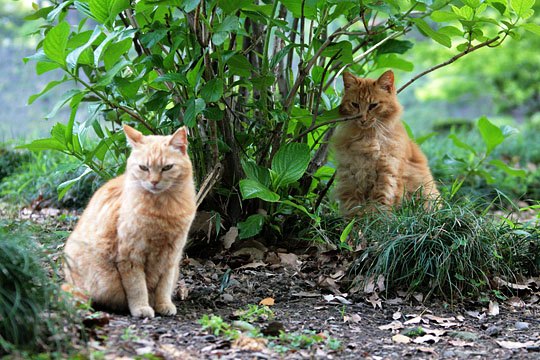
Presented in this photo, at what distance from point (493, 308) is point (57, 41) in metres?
2.77

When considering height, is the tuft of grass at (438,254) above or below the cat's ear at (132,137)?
below

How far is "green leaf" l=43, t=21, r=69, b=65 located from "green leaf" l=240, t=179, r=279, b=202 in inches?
46.6

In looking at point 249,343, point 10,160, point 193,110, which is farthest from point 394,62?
point 10,160

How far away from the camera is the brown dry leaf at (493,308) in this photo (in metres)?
3.78

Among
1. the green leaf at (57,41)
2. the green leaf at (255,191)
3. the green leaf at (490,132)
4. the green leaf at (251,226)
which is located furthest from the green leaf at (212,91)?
the green leaf at (490,132)

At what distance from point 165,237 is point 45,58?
1.15m

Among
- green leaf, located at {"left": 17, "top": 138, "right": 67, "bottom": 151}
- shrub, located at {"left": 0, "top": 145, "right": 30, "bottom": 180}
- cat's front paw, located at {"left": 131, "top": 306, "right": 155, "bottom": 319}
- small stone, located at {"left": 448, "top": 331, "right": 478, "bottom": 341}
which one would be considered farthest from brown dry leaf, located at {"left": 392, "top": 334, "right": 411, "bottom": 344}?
shrub, located at {"left": 0, "top": 145, "right": 30, "bottom": 180}

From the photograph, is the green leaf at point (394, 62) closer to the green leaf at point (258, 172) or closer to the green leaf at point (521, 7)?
the green leaf at point (521, 7)

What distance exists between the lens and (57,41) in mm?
3330

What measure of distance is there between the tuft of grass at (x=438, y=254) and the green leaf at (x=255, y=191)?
2.25 ft

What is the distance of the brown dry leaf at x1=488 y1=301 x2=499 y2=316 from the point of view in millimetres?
3775

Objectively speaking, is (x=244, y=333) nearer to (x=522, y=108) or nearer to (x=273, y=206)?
(x=273, y=206)

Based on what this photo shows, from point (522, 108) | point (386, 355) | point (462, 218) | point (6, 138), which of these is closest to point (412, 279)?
point (462, 218)

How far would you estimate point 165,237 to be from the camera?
3.21m
